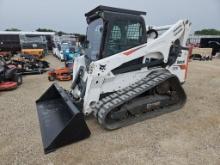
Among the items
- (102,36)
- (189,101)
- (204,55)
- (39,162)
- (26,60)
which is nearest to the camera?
(39,162)

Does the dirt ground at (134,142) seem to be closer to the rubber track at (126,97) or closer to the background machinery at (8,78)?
the rubber track at (126,97)

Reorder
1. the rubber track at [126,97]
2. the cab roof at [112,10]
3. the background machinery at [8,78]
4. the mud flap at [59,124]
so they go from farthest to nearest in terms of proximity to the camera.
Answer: the background machinery at [8,78] → the cab roof at [112,10] → the rubber track at [126,97] → the mud flap at [59,124]

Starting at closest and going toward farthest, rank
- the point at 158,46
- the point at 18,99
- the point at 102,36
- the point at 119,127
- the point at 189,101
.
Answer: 1. the point at 119,127
2. the point at 102,36
3. the point at 158,46
4. the point at 189,101
5. the point at 18,99

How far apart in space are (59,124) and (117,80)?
1469 millimetres

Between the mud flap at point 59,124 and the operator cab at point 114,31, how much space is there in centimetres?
127

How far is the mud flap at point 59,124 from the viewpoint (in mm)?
3242

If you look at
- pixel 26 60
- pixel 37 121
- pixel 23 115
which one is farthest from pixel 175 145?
pixel 26 60

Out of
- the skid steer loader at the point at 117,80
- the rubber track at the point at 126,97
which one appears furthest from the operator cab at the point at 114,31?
the rubber track at the point at 126,97

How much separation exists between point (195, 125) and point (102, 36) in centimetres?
247

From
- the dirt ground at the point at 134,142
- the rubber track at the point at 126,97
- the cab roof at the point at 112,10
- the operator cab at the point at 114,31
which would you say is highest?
the cab roof at the point at 112,10

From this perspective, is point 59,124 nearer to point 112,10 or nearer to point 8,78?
point 112,10

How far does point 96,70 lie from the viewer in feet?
12.9

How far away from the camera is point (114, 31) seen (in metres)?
4.27

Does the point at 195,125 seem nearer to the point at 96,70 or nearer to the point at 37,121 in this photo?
the point at 96,70
